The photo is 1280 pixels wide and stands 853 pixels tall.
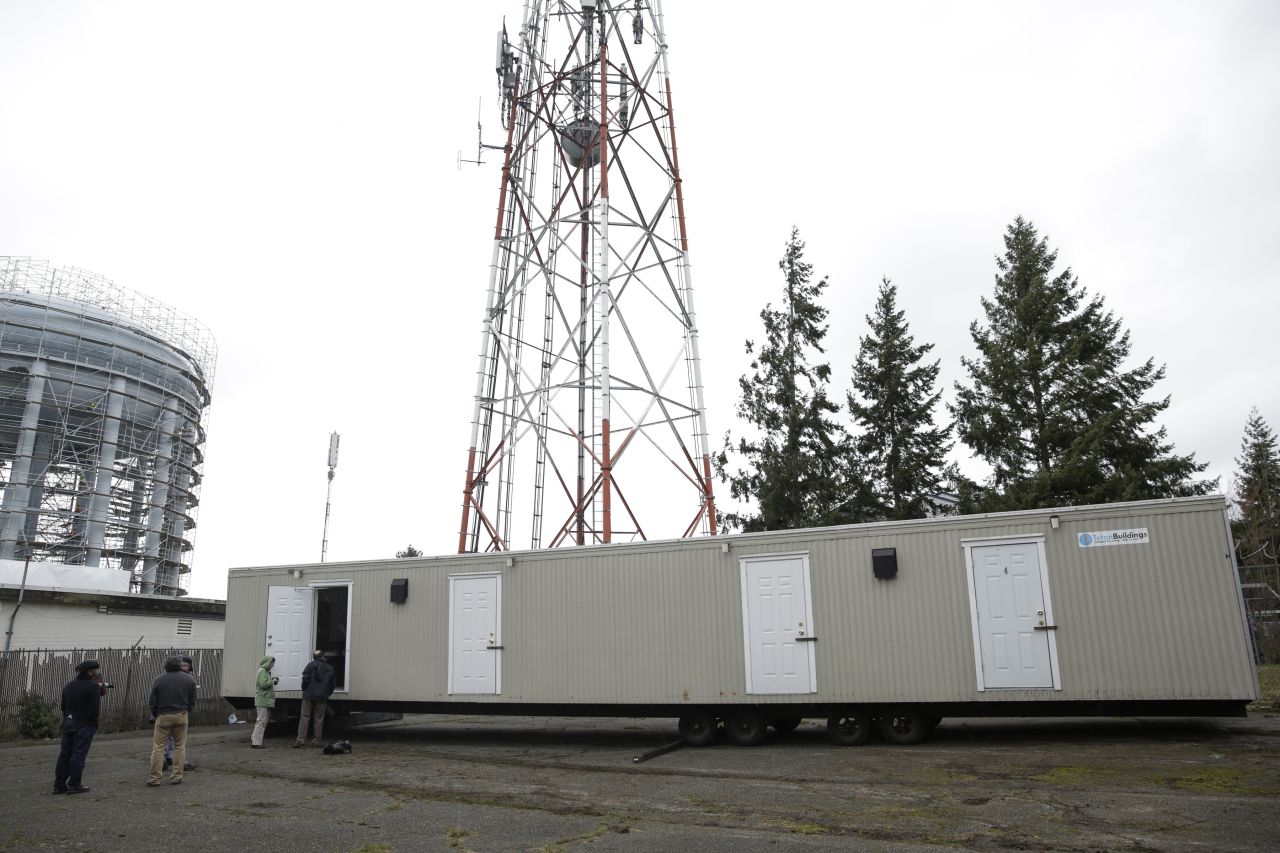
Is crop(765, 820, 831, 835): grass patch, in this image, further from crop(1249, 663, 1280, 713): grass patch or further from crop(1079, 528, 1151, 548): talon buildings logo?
crop(1249, 663, 1280, 713): grass patch

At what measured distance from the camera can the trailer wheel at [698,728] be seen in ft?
42.0

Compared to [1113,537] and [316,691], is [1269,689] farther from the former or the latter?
[316,691]

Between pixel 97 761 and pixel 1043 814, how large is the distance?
12.3m

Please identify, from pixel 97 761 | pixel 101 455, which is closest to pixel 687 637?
pixel 97 761

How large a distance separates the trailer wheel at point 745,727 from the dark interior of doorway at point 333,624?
6.50 m

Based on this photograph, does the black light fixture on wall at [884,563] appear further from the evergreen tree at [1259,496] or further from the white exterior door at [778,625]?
the evergreen tree at [1259,496]

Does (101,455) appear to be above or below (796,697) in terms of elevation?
above

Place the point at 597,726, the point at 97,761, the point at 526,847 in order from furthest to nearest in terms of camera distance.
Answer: the point at 597,726 < the point at 97,761 < the point at 526,847

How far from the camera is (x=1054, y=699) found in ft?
36.3

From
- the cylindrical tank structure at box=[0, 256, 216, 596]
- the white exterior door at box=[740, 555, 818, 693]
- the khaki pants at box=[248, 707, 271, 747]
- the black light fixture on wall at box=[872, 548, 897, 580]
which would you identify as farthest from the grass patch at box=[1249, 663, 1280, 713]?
the cylindrical tank structure at box=[0, 256, 216, 596]

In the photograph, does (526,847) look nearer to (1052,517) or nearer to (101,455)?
(1052,517)

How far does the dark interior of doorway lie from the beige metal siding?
9.3 inches

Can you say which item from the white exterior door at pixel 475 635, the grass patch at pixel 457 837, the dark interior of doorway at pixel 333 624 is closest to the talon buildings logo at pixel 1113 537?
the grass patch at pixel 457 837

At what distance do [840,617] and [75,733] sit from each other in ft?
29.7
